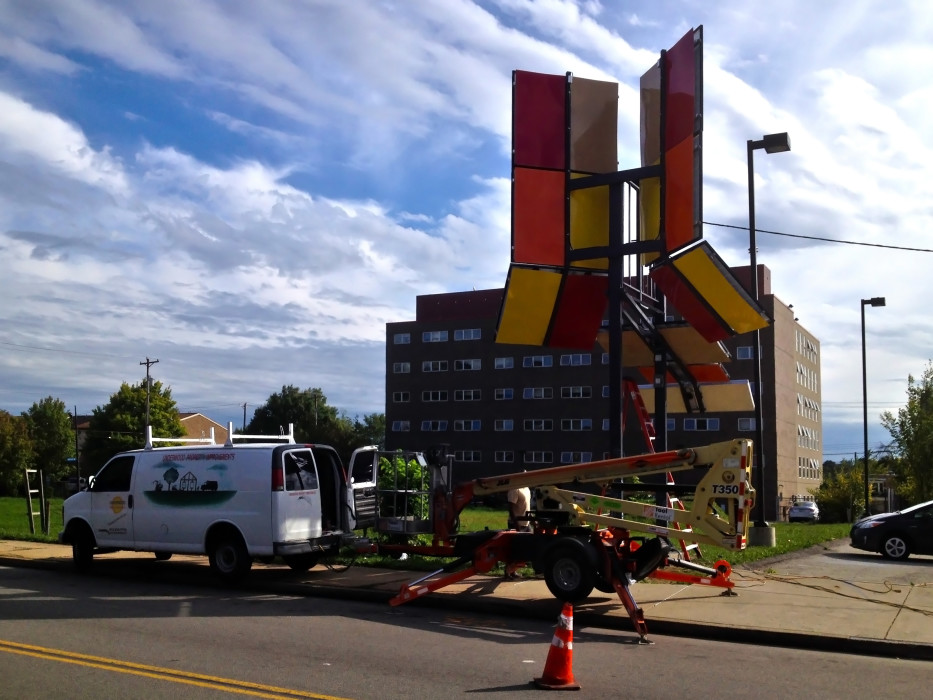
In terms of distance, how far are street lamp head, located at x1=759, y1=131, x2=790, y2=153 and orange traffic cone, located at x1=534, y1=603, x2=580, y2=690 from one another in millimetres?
14672

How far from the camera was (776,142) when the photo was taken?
1917 centimetres

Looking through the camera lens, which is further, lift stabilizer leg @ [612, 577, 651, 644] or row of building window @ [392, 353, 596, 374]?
row of building window @ [392, 353, 596, 374]

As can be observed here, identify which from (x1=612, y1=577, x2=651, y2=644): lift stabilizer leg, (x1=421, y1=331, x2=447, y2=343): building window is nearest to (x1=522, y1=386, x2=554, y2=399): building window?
(x1=421, y1=331, x2=447, y2=343): building window

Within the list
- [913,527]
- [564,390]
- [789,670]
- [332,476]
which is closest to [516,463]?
[564,390]

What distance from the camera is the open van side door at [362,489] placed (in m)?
13.2

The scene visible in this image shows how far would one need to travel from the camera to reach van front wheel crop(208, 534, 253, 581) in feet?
41.8

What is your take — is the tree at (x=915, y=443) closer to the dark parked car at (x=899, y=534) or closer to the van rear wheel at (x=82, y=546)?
the dark parked car at (x=899, y=534)

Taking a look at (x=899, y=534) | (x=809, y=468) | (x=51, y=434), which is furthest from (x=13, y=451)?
(x=899, y=534)

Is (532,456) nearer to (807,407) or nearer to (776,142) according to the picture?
(807,407)

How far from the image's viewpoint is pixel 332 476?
13.5 m

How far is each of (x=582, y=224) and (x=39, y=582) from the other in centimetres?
1087

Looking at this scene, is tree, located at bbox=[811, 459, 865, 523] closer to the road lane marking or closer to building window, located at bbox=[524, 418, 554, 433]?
building window, located at bbox=[524, 418, 554, 433]

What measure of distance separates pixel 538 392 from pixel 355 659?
70.5 meters

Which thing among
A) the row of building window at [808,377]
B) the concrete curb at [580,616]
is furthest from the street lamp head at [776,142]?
the row of building window at [808,377]
